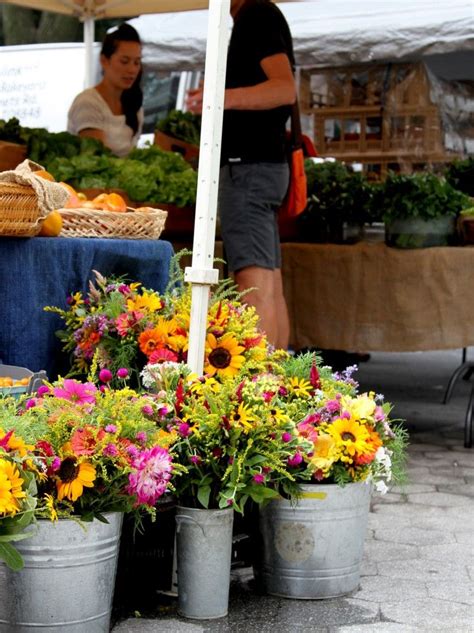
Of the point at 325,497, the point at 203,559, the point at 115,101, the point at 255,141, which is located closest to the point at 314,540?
the point at 325,497

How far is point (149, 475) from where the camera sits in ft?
9.11

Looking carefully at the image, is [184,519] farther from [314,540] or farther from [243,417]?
[314,540]

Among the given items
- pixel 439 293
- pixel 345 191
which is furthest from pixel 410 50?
pixel 439 293

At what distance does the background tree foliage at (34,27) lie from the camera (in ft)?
49.7

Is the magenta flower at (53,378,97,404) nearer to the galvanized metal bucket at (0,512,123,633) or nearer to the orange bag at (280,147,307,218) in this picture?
the galvanized metal bucket at (0,512,123,633)

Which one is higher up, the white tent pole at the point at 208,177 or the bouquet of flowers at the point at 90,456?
the white tent pole at the point at 208,177

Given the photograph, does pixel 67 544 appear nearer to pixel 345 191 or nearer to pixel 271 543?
pixel 271 543

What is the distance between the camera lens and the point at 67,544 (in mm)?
2734

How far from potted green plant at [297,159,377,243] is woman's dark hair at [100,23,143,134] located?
47.7 inches

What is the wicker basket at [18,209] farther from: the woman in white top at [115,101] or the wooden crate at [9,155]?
the woman in white top at [115,101]

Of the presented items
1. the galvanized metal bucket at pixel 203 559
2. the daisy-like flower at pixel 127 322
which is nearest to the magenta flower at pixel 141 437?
the galvanized metal bucket at pixel 203 559

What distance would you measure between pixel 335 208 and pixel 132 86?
1564mm

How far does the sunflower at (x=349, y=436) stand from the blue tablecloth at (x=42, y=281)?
1.07 metres

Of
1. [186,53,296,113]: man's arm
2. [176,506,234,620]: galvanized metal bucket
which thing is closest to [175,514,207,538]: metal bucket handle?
[176,506,234,620]: galvanized metal bucket
